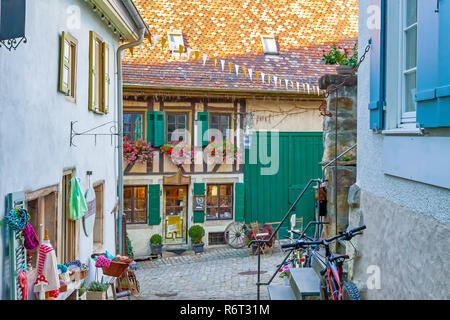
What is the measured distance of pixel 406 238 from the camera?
3533 mm

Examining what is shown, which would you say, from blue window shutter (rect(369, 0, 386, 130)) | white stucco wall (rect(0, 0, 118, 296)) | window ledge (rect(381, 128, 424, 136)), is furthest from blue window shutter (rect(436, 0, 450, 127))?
white stucco wall (rect(0, 0, 118, 296))

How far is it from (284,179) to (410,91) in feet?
36.9

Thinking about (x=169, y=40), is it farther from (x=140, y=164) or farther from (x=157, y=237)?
(x=157, y=237)

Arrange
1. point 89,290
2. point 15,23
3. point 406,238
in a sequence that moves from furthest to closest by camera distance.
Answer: point 89,290
point 15,23
point 406,238

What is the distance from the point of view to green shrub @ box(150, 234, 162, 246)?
45.4 feet

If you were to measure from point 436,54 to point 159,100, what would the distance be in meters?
11.6

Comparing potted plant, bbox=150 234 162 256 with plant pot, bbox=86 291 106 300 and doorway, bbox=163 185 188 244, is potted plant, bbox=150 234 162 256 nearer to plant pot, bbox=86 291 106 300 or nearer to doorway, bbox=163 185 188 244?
doorway, bbox=163 185 188 244

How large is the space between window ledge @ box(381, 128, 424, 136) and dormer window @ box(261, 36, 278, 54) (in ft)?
39.1

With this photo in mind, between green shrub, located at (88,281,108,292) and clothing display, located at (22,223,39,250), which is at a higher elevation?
clothing display, located at (22,223,39,250)

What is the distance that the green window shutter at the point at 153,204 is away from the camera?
14.0 m

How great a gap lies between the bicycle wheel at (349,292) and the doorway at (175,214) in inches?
422
